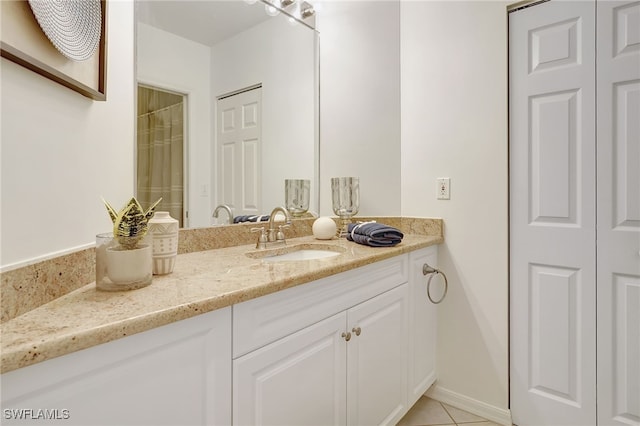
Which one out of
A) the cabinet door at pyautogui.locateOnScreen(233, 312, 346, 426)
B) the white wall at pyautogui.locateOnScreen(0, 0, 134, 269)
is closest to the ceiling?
the white wall at pyautogui.locateOnScreen(0, 0, 134, 269)

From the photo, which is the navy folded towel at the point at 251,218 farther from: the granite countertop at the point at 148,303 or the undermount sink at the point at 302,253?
the granite countertop at the point at 148,303

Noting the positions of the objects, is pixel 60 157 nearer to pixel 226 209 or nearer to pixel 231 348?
pixel 231 348

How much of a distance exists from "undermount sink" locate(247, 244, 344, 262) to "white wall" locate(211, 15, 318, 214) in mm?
296

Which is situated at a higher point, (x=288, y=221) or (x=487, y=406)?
(x=288, y=221)

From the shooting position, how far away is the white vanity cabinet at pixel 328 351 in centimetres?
86

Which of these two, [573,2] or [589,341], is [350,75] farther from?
[589,341]

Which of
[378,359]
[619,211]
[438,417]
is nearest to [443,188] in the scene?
[619,211]

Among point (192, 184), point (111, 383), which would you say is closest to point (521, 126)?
point (192, 184)

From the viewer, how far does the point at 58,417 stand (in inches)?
21.2

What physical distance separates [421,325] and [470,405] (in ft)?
1.63

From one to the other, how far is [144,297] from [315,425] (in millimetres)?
674

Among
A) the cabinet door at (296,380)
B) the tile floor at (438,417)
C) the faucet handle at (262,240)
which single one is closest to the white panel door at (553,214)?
the tile floor at (438,417)

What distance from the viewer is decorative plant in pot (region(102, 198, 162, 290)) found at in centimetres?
77

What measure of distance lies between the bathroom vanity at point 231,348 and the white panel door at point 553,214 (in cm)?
58
